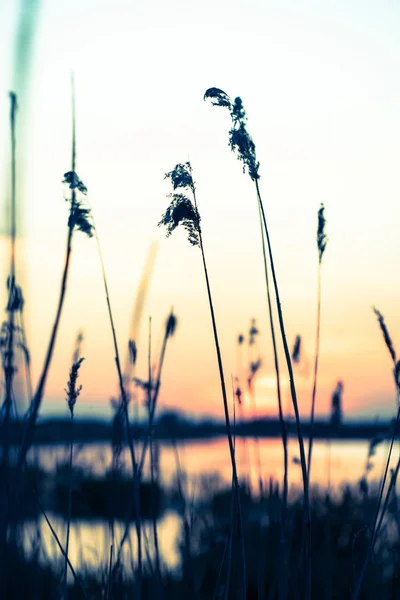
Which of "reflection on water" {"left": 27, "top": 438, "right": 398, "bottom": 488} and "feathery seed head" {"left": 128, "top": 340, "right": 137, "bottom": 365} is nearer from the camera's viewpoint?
"feathery seed head" {"left": 128, "top": 340, "right": 137, "bottom": 365}

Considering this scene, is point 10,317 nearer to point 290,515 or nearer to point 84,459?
point 290,515

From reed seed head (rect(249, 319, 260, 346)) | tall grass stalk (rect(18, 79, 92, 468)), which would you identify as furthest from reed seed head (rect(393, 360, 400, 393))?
reed seed head (rect(249, 319, 260, 346))

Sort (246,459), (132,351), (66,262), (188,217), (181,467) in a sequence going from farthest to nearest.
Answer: (181,467), (246,459), (132,351), (188,217), (66,262)

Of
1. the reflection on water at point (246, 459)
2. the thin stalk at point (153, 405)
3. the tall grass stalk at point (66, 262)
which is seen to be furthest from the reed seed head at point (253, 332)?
the tall grass stalk at point (66, 262)

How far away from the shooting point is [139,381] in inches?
86.2

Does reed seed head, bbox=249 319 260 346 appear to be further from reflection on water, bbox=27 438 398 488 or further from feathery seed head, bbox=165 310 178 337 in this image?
feathery seed head, bbox=165 310 178 337

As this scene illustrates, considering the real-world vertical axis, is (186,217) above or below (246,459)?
above

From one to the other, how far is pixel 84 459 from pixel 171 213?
3.13 metres

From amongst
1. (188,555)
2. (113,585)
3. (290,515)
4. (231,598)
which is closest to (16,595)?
(113,585)

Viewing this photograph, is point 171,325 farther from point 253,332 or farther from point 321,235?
point 253,332

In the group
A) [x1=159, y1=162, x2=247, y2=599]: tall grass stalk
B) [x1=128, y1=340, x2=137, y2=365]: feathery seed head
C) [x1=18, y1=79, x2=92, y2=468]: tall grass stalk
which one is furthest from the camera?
[x1=128, y1=340, x2=137, y2=365]: feathery seed head

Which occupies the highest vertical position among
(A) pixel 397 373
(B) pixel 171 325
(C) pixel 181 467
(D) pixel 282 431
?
(B) pixel 171 325

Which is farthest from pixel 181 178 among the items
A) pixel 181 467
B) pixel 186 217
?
pixel 181 467

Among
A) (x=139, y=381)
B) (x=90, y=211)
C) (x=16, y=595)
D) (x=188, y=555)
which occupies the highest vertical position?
(x=90, y=211)
